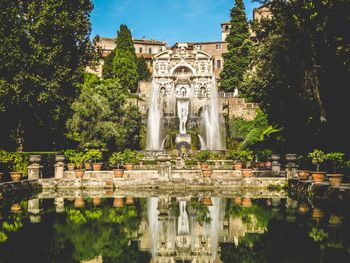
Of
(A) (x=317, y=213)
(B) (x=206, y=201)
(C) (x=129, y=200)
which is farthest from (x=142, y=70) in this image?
(A) (x=317, y=213)

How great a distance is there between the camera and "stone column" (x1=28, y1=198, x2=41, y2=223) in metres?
14.2

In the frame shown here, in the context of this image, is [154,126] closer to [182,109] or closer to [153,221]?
[182,109]

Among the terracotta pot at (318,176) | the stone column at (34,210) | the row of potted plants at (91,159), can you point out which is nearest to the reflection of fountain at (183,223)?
the stone column at (34,210)

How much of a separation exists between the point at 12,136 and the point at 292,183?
18.0 meters

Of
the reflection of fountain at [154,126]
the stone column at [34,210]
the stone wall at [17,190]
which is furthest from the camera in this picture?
the reflection of fountain at [154,126]

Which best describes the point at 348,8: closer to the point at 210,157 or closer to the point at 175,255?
the point at 175,255

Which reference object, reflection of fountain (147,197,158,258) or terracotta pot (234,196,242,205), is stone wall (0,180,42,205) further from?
terracotta pot (234,196,242,205)

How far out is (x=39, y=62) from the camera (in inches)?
1077

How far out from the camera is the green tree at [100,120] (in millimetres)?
33781

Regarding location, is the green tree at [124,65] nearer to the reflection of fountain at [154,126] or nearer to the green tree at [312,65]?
the reflection of fountain at [154,126]

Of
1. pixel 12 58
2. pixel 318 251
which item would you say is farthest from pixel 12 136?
pixel 318 251

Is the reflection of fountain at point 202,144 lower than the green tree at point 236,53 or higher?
lower

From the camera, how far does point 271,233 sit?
11875mm

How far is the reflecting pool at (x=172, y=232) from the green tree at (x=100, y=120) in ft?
51.7
